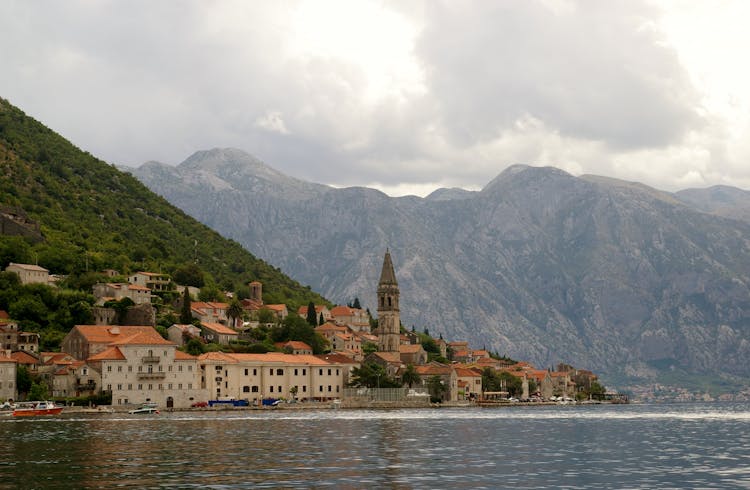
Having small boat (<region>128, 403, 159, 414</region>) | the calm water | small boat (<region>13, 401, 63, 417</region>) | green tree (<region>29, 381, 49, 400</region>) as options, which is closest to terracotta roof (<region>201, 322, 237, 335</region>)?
small boat (<region>128, 403, 159, 414</region>)

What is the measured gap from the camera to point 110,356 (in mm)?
151000

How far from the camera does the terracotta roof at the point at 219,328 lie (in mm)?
189038

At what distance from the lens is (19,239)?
192750mm

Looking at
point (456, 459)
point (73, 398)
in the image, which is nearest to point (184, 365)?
point (73, 398)

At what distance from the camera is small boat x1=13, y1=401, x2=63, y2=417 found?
5182 inches

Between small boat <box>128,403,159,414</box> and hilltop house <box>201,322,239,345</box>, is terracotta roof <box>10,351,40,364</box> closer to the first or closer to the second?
small boat <box>128,403,159,414</box>

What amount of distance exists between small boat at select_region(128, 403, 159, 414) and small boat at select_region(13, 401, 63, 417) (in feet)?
33.7

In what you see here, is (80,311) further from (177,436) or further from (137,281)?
(177,436)

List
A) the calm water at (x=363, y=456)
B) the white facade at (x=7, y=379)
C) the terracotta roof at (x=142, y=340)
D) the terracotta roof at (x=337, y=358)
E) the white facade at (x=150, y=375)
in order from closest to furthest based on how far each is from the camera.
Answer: the calm water at (x=363, y=456), the white facade at (x=7, y=379), the white facade at (x=150, y=375), the terracotta roof at (x=142, y=340), the terracotta roof at (x=337, y=358)

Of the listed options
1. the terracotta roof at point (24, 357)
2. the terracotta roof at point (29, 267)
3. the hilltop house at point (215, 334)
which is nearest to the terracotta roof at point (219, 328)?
the hilltop house at point (215, 334)

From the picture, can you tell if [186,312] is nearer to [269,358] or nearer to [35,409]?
[269,358]

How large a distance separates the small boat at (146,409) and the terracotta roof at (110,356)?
25.0 feet

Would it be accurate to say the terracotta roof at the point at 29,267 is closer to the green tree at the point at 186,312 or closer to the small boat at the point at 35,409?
the green tree at the point at 186,312

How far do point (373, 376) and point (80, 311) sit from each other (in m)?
54.6
